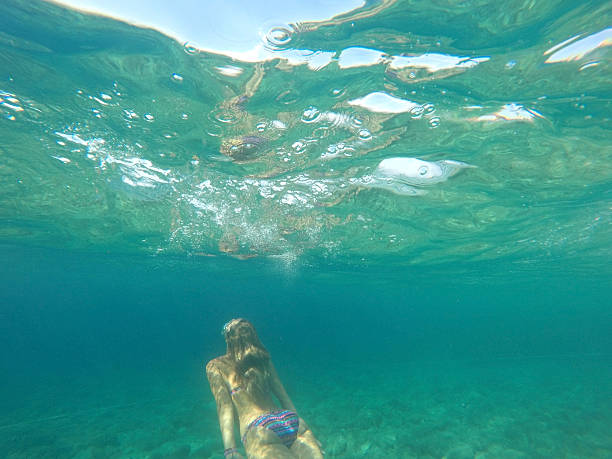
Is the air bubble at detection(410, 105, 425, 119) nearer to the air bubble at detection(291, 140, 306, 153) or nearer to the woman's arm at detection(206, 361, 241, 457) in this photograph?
the air bubble at detection(291, 140, 306, 153)

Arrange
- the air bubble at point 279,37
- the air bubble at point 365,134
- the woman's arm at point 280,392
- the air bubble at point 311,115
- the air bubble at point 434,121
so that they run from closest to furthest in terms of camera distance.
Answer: the woman's arm at point 280,392, the air bubble at point 279,37, the air bubble at point 311,115, the air bubble at point 434,121, the air bubble at point 365,134

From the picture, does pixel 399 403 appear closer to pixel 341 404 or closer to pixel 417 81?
pixel 341 404

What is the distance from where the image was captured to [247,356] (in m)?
4.85

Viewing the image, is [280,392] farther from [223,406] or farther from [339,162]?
[339,162]

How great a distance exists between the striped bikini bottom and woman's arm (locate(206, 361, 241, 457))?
0.38 m

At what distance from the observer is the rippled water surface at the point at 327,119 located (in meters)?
6.23

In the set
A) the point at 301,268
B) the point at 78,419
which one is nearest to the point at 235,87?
the point at 78,419

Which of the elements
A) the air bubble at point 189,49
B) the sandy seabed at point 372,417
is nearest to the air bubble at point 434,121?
the air bubble at point 189,49

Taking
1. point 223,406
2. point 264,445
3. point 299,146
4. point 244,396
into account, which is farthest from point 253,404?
point 299,146

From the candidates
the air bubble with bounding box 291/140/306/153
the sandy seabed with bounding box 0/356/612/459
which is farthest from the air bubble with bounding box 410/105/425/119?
the sandy seabed with bounding box 0/356/612/459

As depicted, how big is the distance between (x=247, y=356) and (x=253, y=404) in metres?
0.71

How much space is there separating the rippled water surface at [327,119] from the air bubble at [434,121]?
0.05m

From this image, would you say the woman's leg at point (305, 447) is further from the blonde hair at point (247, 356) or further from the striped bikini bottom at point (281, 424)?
the blonde hair at point (247, 356)

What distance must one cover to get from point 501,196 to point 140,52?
15.1 m
